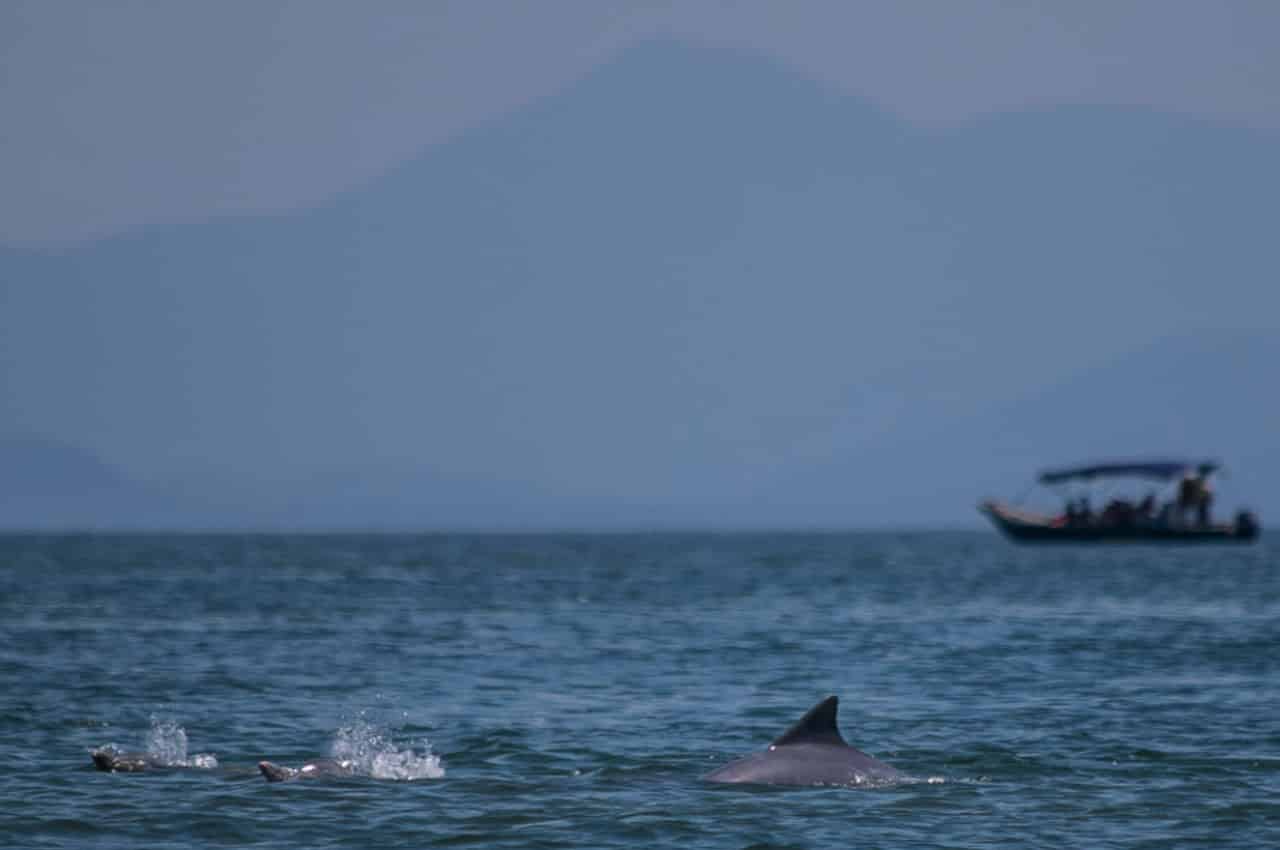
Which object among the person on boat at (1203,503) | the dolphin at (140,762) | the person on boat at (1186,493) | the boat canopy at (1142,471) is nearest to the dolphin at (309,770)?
the dolphin at (140,762)

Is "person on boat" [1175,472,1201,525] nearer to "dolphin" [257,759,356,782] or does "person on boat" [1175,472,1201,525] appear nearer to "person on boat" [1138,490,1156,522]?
"person on boat" [1138,490,1156,522]

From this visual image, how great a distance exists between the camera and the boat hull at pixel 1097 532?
157125 millimetres

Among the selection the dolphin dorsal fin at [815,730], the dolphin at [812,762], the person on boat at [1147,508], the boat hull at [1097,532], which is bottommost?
the dolphin at [812,762]

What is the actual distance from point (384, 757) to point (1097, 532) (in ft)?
444

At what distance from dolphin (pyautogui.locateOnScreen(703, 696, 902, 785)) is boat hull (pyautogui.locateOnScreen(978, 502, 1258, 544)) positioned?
443 feet

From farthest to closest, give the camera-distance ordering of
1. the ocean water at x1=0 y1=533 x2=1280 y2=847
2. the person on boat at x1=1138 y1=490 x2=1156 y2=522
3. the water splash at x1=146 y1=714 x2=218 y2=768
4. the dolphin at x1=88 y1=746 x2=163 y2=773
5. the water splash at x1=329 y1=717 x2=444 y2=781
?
1. the person on boat at x1=1138 y1=490 x2=1156 y2=522
2. the water splash at x1=146 y1=714 x2=218 y2=768
3. the dolphin at x1=88 y1=746 x2=163 y2=773
4. the water splash at x1=329 y1=717 x2=444 y2=781
5. the ocean water at x1=0 y1=533 x2=1280 y2=847

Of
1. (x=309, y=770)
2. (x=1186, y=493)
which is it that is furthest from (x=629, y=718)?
(x=1186, y=493)

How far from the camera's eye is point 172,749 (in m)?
27.4

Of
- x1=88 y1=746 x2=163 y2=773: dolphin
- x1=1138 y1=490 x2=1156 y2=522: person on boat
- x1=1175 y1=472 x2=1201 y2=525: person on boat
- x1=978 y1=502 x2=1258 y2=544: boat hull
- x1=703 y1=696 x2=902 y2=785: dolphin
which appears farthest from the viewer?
x1=1175 y1=472 x2=1201 y2=525: person on boat

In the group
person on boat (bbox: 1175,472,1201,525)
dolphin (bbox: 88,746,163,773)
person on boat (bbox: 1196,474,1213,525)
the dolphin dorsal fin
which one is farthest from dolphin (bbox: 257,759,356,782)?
person on boat (bbox: 1196,474,1213,525)

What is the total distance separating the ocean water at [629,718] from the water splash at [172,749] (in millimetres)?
85

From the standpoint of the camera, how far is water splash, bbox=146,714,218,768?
26219 millimetres

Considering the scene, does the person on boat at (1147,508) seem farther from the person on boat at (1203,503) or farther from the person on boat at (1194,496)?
the person on boat at (1203,503)

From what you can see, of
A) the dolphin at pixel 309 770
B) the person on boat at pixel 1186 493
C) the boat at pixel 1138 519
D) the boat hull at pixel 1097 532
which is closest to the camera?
the dolphin at pixel 309 770
